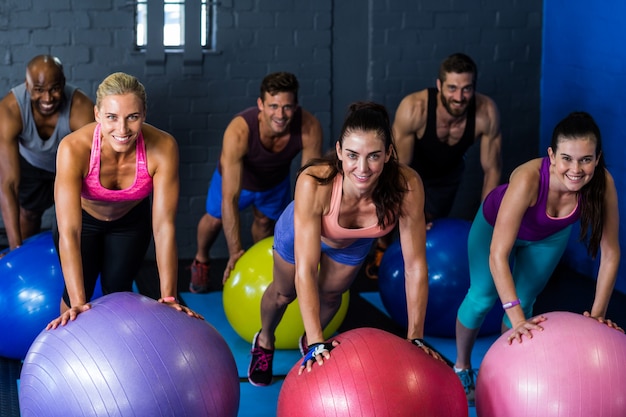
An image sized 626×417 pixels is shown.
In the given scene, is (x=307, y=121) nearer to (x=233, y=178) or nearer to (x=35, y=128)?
(x=233, y=178)

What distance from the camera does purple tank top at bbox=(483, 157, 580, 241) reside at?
3482mm

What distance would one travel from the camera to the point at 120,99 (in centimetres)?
314

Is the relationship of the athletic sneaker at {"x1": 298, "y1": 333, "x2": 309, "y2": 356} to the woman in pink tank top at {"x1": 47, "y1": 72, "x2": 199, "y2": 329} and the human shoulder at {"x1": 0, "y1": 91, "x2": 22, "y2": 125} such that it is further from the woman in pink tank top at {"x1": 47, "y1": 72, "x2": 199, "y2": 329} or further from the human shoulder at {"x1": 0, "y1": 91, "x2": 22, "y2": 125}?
the human shoulder at {"x1": 0, "y1": 91, "x2": 22, "y2": 125}

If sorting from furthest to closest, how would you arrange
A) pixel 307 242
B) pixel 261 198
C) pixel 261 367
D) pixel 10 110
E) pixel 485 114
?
pixel 261 198, pixel 485 114, pixel 10 110, pixel 261 367, pixel 307 242

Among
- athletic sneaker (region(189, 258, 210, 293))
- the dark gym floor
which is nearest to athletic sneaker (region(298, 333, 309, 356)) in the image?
the dark gym floor

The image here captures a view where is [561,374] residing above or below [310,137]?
below

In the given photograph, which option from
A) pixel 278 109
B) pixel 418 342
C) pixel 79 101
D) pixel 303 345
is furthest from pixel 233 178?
pixel 418 342

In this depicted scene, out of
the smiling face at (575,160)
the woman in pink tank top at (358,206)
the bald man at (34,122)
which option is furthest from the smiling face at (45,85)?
the smiling face at (575,160)

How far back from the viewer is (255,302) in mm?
4293

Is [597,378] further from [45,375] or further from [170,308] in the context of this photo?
[45,375]

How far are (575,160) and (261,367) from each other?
161cm

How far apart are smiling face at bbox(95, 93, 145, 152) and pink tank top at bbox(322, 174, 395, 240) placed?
2.37ft

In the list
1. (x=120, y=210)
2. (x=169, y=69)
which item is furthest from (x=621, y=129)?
(x=120, y=210)

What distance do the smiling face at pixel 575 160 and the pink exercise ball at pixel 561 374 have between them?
53 centimetres
